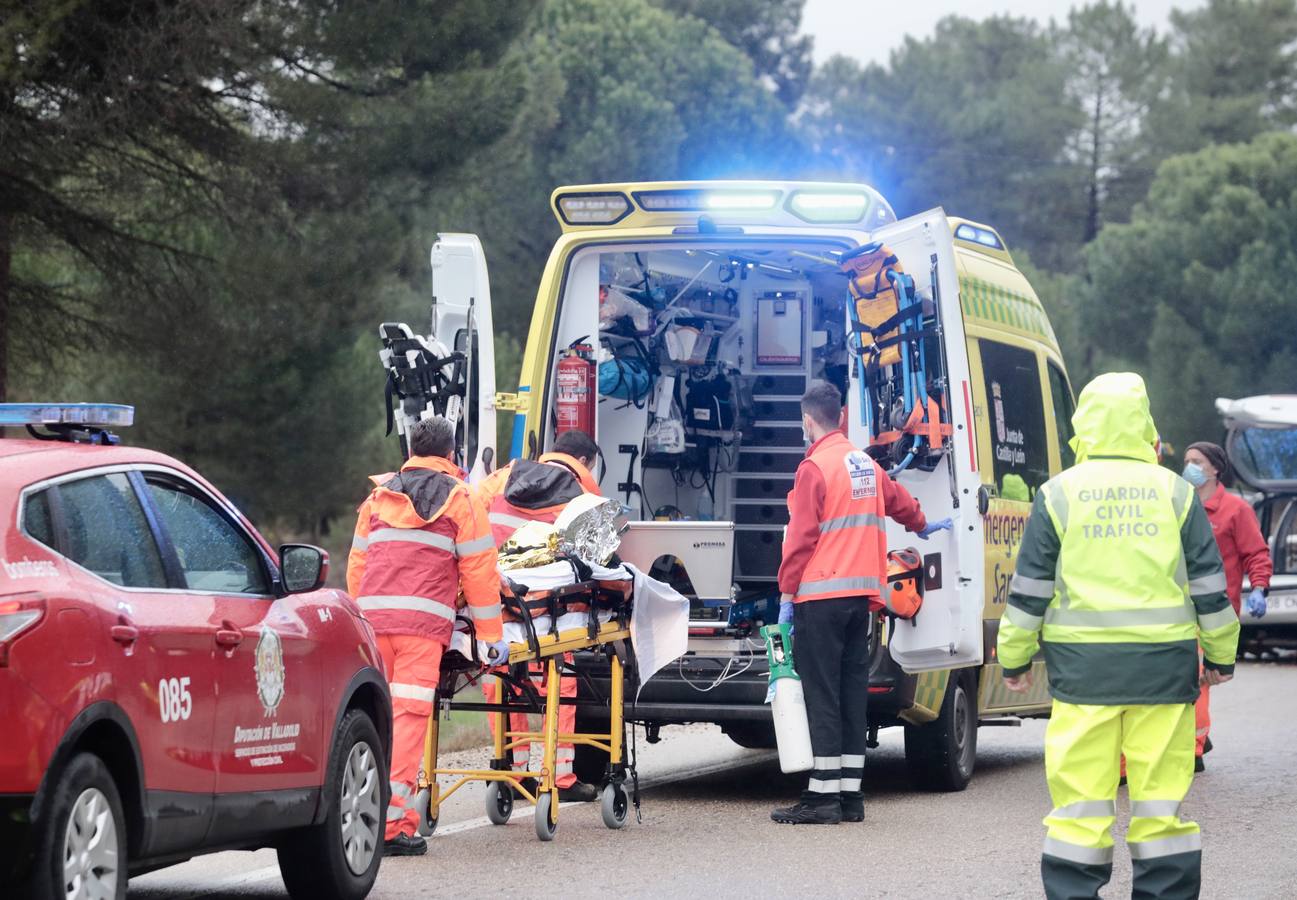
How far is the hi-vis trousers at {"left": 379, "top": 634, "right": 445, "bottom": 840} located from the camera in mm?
7785

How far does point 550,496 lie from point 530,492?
96mm

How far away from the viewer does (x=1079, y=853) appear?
5.56 meters

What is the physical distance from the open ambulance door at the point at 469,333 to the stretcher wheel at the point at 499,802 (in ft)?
5.56

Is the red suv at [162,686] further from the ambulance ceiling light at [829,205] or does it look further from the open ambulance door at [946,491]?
the ambulance ceiling light at [829,205]

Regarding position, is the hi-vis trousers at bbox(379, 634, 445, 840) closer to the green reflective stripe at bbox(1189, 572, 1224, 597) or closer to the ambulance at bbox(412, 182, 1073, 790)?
the ambulance at bbox(412, 182, 1073, 790)

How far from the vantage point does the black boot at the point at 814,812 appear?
8.81 m

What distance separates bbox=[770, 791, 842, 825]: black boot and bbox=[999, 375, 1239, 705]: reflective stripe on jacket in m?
3.05

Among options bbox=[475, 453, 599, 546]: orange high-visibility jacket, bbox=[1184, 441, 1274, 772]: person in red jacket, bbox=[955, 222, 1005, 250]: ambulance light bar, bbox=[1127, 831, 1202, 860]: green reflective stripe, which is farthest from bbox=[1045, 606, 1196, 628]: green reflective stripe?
bbox=[1184, 441, 1274, 772]: person in red jacket

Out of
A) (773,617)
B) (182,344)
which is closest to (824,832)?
(773,617)

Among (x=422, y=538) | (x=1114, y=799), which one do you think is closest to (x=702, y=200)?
(x=422, y=538)

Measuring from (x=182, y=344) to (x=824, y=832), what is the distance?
10.5 metres

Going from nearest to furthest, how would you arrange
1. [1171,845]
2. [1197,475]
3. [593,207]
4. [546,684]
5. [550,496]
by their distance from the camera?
[1171,845] → [546,684] → [550,496] → [593,207] → [1197,475]

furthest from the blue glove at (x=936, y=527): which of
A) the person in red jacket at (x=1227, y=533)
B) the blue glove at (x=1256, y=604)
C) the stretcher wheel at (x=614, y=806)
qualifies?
the blue glove at (x=1256, y=604)

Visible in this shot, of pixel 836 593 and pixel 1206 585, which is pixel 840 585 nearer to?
pixel 836 593
